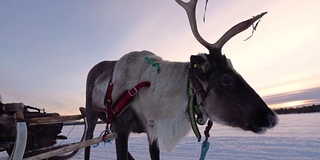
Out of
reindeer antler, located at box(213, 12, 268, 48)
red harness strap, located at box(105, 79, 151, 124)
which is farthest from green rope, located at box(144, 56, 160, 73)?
reindeer antler, located at box(213, 12, 268, 48)

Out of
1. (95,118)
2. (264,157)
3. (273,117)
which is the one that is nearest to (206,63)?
(273,117)

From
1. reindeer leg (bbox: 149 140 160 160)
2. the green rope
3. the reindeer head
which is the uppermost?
the green rope

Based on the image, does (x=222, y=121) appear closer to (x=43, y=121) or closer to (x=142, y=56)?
(x=142, y=56)

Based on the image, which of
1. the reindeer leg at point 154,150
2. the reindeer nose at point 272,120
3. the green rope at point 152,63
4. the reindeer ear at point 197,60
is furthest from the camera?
the reindeer leg at point 154,150

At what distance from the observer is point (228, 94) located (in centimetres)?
309

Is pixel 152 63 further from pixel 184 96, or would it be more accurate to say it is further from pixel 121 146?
pixel 121 146

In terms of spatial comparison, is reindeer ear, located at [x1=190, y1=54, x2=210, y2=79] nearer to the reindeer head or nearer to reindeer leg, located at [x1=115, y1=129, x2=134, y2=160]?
the reindeer head

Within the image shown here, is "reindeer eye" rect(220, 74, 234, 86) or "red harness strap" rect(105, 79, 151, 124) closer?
"reindeer eye" rect(220, 74, 234, 86)

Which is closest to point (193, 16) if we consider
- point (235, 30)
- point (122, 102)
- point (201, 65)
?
point (235, 30)

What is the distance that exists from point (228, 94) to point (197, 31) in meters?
0.87

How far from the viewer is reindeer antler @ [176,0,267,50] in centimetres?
318

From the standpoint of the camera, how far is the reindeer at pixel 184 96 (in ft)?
9.90

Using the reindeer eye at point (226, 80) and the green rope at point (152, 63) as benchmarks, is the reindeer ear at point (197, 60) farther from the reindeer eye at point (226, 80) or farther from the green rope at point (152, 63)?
the green rope at point (152, 63)

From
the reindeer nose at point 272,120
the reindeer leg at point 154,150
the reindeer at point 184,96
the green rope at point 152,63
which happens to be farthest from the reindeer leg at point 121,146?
the reindeer nose at point 272,120
